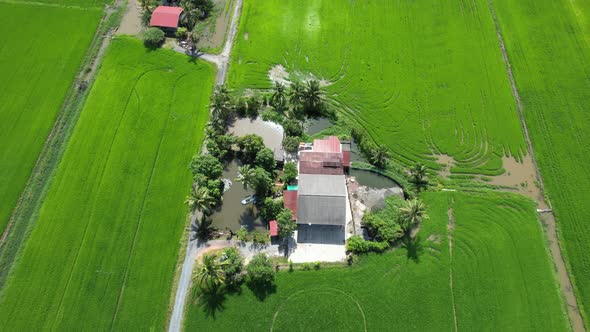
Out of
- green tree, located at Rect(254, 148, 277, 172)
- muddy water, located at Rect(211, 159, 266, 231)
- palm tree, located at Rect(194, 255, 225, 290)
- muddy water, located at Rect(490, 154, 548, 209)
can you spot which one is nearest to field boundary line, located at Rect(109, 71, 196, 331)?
palm tree, located at Rect(194, 255, 225, 290)

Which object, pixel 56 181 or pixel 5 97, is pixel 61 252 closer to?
pixel 56 181

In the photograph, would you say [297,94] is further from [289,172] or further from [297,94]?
[289,172]

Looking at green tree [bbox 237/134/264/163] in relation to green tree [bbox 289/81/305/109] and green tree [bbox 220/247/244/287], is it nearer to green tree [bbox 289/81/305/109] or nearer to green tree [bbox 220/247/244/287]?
green tree [bbox 289/81/305/109]

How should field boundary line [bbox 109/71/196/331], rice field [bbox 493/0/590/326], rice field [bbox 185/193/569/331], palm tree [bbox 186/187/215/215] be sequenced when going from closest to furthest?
rice field [bbox 185/193/569/331]
field boundary line [bbox 109/71/196/331]
palm tree [bbox 186/187/215/215]
rice field [bbox 493/0/590/326]

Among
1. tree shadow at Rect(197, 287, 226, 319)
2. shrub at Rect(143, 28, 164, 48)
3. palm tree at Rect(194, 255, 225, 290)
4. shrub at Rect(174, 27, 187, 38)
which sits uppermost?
shrub at Rect(174, 27, 187, 38)

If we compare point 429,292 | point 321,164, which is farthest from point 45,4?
point 429,292

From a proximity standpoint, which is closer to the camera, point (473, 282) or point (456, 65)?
point (473, 282)

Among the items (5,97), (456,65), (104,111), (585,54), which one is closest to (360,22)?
(456,65)

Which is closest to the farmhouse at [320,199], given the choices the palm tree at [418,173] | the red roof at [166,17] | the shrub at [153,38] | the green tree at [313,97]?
the green tree at [313,97]
